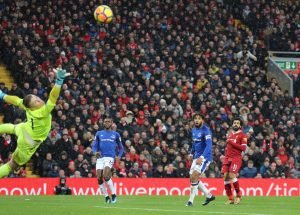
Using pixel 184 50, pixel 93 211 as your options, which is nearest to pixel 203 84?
pixel 184 50

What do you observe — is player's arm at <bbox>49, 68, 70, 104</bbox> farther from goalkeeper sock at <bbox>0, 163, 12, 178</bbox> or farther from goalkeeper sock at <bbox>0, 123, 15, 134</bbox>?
goalkeeper sock at <bbox>0, 163, 12, 178</bbox>

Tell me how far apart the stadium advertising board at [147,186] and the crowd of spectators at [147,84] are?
0.42 metres

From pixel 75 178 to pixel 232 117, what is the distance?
7645mm

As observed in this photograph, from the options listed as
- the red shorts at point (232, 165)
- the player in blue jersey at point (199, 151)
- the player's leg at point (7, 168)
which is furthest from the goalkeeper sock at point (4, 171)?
the red shorts at point (232, 165)

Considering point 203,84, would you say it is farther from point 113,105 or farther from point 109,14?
point 109,14

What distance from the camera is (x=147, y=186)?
98.6 feet

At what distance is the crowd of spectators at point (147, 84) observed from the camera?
99.6 ft

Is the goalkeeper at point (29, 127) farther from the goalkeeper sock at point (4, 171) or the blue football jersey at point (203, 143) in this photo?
the blue football jersey at point (203, 143)

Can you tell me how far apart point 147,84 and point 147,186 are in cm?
479

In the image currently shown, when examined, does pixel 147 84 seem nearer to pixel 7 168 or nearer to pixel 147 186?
pixel 147 186

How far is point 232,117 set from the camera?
3394 centimetres

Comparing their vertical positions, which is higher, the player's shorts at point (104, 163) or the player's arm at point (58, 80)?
the player's arm at point (58, 80)

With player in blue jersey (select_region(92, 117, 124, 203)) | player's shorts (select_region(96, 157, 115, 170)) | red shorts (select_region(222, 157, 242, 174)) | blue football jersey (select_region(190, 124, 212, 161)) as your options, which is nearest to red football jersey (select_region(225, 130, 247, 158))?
red shorts (select_region(222, 157, 242, 174))

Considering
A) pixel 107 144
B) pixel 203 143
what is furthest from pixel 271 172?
pixel 203 143
